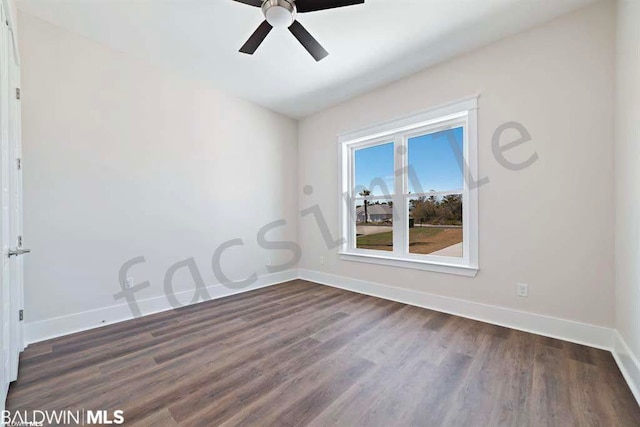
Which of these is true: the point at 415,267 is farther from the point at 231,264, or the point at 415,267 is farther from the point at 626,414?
the point at 231,264

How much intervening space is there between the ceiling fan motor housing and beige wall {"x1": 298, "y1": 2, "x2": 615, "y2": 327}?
1.98 meters

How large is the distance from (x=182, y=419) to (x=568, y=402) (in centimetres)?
227

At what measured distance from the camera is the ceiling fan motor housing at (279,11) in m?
1.91

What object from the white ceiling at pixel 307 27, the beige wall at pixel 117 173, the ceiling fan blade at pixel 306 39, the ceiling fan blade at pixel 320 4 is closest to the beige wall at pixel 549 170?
the white ceiling at pixel 307 27

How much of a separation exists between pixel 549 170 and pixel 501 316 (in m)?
1.50

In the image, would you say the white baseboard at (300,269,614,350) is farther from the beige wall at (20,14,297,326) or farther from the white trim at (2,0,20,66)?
the white trim at (2,0,20,66)

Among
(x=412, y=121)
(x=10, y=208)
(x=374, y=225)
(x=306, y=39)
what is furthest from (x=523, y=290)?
(x=10, y=208)

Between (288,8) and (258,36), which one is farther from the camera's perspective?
(258,36)

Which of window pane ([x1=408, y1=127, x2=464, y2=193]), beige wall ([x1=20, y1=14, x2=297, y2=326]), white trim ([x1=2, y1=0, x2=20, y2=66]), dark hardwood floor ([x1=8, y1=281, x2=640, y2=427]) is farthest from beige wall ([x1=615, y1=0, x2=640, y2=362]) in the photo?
white trim ([x1=2, y1=0, x2=20, y2=66])

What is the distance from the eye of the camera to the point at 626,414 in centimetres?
149

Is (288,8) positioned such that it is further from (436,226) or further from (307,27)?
(436,226)

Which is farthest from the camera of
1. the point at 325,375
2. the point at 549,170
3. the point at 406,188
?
the point at 406,188

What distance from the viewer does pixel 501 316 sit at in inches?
106

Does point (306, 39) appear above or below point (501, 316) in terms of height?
above
